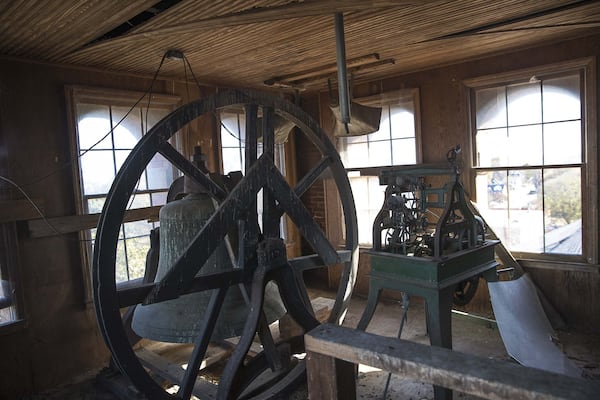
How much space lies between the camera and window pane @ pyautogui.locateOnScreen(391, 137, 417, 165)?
488 cm

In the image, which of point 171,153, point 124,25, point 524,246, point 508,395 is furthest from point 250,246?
point 524,246

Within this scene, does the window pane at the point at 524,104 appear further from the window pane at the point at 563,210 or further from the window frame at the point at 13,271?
the window frame at the point at 13,271

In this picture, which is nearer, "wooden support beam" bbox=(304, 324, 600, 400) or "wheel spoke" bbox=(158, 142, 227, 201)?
"wooden support beam" bbox=(304, 324, 600, 400)

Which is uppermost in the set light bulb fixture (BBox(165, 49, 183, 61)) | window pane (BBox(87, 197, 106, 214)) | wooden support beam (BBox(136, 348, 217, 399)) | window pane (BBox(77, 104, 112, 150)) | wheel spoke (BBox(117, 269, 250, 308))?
light bulb fixture (BBox(165, 49, 183, 61))

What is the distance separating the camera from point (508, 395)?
2.92 feet

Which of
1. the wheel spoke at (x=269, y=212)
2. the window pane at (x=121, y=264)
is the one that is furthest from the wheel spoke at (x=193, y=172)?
the window pane at (x=121, y=264)

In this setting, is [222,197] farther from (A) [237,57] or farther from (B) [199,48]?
(A) [237,57]

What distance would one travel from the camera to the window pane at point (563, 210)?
3.99 m

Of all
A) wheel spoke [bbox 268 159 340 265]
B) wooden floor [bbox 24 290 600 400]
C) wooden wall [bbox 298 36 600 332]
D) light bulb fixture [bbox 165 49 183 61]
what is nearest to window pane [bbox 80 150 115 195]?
light bulb fixture [bbox 165 49 183 61]

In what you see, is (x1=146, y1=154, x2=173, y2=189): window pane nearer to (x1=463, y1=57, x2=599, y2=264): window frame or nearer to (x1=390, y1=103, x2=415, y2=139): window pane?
(x1=390, y1=103, x2=415, y2=139): window pane

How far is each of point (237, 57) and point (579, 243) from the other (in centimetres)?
346

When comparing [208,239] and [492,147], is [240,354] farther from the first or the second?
[492,147]

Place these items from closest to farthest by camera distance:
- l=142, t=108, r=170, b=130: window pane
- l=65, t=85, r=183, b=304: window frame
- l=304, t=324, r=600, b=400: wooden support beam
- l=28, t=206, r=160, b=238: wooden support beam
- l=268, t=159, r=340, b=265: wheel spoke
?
l=304, t=324, r=600, b=400: wooden support beam → l=268, t=159, r=340, b=265: wheel spoke → l=28, t=206, r=160, b=238: wooden support beam → l=65, t=85, r=183, b=304: window frame → l=142, t=108, r=170, b=130: window pane

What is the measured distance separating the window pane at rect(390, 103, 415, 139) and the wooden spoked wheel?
9.15ft
